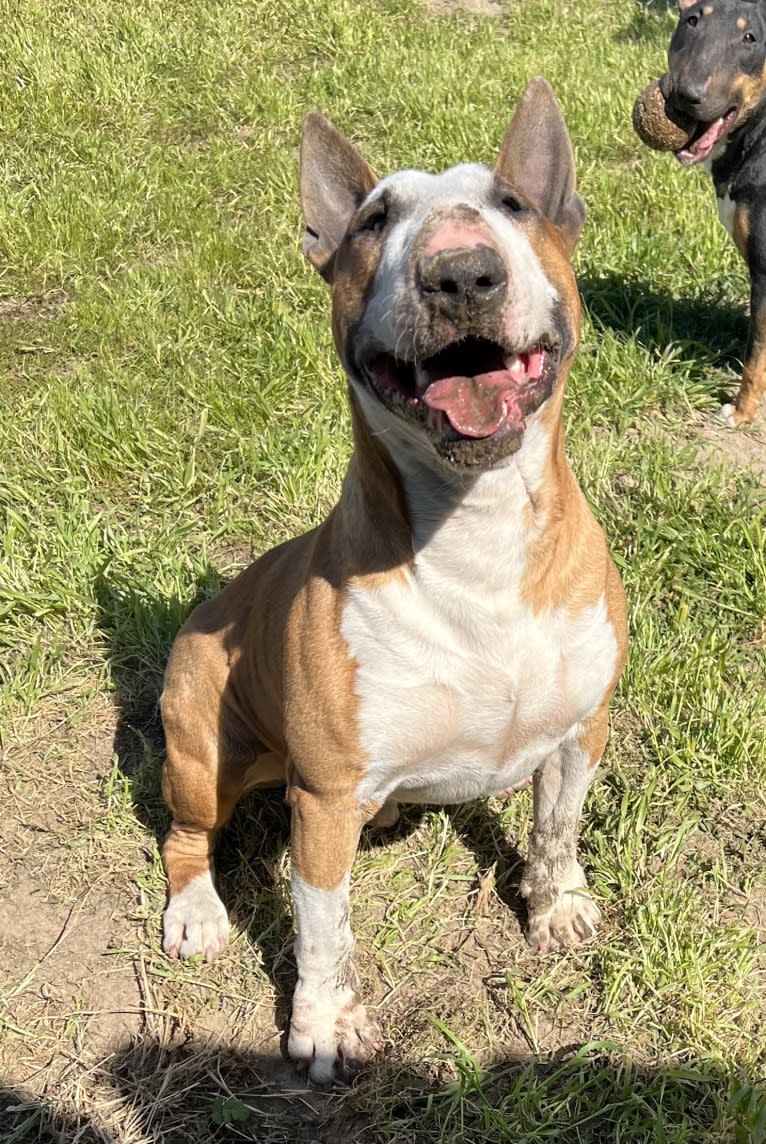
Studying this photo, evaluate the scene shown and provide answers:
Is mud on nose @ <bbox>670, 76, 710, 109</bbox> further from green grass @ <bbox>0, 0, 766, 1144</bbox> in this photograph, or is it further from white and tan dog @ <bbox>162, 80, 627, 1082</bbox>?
white and tan dog @ <bbox>162, 80, 627, 1082</bbox>

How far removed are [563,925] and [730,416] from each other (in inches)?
113

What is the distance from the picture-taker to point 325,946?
8.65 feet

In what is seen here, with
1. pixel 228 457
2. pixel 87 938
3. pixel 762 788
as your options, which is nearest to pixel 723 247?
pixel 228 457

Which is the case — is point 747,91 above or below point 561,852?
above

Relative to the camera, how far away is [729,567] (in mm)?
3963

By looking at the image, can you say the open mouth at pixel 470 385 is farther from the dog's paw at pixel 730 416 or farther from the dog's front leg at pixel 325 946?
the dog's paw at pixel 730 416

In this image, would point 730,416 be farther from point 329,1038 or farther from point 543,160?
point 329,1038

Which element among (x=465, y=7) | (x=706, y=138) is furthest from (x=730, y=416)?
(x=465, y=7)

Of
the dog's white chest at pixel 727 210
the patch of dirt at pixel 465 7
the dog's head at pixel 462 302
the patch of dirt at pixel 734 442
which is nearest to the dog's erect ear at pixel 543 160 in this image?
the dog's head at pixel 462 302

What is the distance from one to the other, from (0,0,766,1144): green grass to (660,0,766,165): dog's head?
84 centimetres

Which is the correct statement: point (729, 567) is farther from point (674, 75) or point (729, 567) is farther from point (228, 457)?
point (674, 75)

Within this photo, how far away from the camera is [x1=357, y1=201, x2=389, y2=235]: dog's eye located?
232 cm

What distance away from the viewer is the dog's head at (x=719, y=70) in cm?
492

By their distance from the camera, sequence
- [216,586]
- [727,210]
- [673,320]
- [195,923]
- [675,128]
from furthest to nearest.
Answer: [673,320], [675,128], [727,210], [216,586], [195,923]
